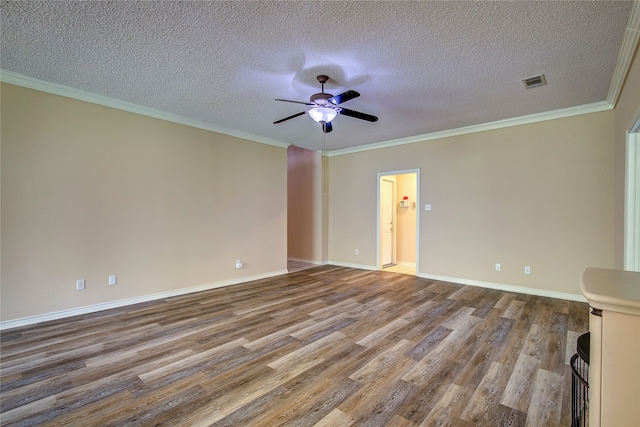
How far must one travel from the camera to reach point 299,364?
2.43 meters

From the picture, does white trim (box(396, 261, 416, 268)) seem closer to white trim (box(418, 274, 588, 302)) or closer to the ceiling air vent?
white trim (box(418, 274, 588, 302))

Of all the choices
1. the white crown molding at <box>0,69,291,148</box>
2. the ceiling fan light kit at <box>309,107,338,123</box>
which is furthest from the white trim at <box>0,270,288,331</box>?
the ceiling fan light kit at <box>309,107,338,123</box>

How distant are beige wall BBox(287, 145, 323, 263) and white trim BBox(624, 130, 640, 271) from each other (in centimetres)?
521

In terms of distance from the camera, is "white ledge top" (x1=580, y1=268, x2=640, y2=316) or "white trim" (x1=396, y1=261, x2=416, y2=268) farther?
"white trim" (x1=396, y1=261, x2=416, y2=268)

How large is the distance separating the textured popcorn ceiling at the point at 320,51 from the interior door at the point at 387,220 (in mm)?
2627

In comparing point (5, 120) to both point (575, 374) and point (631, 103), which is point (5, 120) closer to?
point (575, 374)

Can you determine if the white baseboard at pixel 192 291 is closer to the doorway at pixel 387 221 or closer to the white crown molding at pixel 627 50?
the doorway at pixel 387 221

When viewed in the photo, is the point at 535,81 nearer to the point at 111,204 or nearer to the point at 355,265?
the point at 355,265

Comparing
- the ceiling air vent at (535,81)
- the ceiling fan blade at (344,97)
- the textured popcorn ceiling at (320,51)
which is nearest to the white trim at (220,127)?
the textured popcorn ceiling at (320,51)

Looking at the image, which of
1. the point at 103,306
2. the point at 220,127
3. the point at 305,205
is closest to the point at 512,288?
the point at 305,205

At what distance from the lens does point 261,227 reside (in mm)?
5688

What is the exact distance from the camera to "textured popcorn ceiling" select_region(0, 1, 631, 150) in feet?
7.03

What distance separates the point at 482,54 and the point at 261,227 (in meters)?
4.41

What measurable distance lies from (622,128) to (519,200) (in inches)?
60.1
